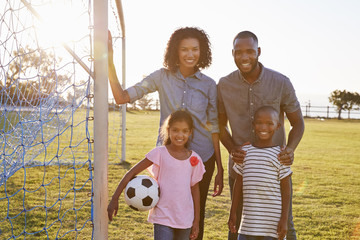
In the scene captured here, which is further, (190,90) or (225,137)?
(225,137)

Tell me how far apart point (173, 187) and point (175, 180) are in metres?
0.05

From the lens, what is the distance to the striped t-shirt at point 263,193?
2.55 meters

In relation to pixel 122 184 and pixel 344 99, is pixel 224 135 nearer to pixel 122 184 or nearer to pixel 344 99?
pixel 122 184

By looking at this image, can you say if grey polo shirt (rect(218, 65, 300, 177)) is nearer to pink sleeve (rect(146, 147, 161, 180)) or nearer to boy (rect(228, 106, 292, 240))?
boy (rect(228, 106, 292, 240))

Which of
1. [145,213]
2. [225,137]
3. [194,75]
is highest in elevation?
[194,75]

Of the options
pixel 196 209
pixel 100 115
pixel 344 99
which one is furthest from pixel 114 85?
pixel 344 99

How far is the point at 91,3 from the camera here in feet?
8.70

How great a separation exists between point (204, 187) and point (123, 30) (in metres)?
5.13

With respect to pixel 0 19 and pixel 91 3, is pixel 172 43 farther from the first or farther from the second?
pixel 0 19

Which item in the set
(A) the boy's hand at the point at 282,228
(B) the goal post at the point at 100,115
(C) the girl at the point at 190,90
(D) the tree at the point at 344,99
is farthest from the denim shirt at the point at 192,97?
(D) the tree at the point at 344,99

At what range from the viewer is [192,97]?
2.75m

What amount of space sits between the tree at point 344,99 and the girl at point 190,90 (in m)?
43.6

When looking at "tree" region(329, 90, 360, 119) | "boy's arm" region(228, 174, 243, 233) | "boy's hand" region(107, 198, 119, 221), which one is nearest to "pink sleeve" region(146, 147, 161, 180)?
"boy's hand" region(107, 198, 119, 221)

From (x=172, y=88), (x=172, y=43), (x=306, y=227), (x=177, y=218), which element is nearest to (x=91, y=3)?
(x=172, y=43)
